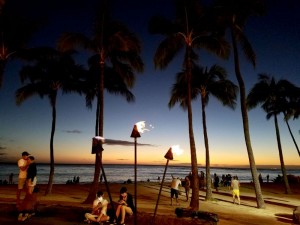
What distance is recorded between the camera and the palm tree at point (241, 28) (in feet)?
53.2

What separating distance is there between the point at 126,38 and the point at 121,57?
1386 mm

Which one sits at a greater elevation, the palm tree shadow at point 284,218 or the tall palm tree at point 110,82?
the tall palm tree at point 110,82

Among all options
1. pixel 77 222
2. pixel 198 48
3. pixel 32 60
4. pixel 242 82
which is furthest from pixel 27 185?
pixel 242 82

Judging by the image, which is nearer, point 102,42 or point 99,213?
point 99,213

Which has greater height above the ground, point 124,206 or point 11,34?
point 11,34

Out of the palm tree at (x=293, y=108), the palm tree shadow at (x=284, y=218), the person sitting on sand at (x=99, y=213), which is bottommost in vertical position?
the palm tree shadow at (x=284, y=218)

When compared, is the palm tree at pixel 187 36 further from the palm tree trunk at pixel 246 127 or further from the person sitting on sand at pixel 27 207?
the person sitting on sand at pixel 27 207

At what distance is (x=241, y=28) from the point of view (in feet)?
61.9

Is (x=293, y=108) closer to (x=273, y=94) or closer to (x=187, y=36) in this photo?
(x=273, y=94)

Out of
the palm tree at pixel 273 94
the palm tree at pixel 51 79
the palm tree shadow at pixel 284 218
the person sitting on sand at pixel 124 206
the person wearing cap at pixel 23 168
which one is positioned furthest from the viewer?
the palm tree at pixel 273 94

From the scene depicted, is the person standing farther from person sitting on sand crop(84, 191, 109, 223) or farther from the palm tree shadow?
the palm tree shadow

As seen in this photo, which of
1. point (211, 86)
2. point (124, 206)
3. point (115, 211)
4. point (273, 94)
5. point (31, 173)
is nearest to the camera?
point (124, 206)

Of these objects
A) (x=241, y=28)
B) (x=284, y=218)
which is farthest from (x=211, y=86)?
(x=284, y=218)

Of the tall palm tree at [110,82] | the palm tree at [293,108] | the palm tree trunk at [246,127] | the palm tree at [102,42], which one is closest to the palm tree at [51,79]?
the tall palm tree at [110,82]
